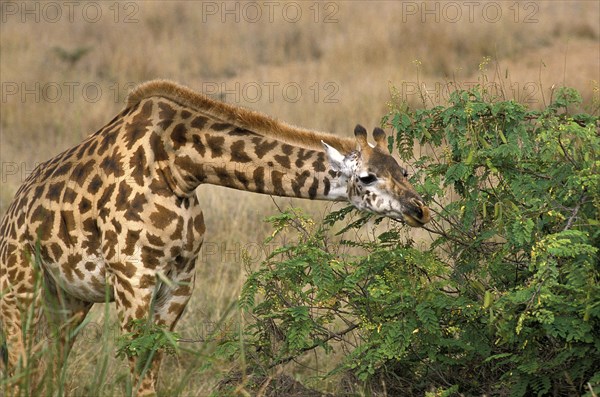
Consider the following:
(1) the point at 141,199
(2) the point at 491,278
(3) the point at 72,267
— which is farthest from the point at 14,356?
(2) the point at 491,278

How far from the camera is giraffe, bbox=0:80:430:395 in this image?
6.39 meters

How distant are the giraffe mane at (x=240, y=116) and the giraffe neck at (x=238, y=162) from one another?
48 millimetres

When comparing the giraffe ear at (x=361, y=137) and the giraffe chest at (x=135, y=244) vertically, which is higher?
the giraffe ear at (x=361, y=137)

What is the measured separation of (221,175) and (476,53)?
12773mm

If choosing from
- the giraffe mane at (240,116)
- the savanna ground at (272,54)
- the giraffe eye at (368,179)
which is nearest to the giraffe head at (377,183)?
the giraffe eye at (368,179)

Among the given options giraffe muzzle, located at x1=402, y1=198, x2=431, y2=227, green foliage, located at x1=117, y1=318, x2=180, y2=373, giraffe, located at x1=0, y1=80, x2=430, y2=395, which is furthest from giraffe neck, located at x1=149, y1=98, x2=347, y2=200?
green foliage, located at x1=117, y1=318, x2=180, y2=373

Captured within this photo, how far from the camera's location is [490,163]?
6.39m

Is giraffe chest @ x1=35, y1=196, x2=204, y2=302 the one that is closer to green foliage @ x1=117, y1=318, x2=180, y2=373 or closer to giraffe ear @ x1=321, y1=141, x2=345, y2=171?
green foliage @ x1=117, y1=318, x2=180, y2=373

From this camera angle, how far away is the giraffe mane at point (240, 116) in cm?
658

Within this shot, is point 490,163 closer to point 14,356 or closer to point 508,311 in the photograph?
point 508,311

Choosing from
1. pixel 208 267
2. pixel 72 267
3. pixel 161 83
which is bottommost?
pixel 208 267

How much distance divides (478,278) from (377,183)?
2.85 ft

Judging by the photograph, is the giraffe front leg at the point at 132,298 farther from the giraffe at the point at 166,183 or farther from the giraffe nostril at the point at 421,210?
the giraffe nostril at the point at 421,210

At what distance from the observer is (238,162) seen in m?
6.64
